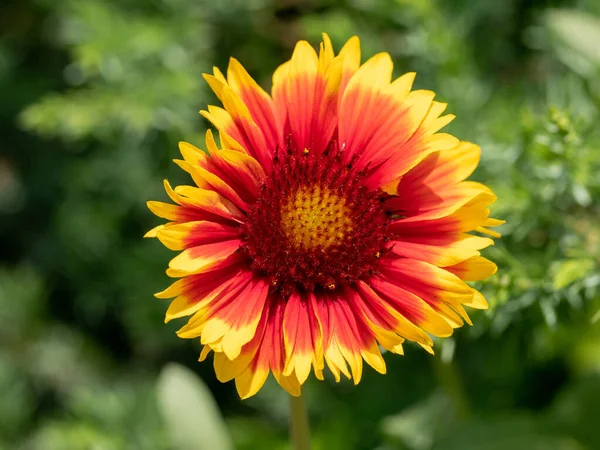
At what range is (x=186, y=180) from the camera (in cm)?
223

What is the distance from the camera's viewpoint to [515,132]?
1901 mm

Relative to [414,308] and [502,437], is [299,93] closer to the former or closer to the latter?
[414,308]

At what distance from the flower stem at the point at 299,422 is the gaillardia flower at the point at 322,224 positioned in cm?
19

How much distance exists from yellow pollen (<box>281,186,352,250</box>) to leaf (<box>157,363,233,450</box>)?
0.60 metres

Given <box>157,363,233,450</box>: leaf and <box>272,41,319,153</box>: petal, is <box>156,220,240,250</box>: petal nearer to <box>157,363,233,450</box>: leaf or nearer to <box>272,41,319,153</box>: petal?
<box>272,41,319,153</box>: petal

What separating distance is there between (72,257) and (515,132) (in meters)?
1.36

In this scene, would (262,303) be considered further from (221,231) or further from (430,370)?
(430,370)

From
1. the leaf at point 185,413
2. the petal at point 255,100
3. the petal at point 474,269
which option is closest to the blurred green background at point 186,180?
the leaf at point 185,413

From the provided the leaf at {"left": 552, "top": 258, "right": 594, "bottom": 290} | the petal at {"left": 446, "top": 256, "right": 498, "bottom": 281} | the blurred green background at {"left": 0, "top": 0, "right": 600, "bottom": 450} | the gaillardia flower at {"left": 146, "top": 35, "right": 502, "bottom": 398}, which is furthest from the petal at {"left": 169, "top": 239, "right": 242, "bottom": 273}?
the leaf at {"left": 552, "top": 258, "right": 594, "bottom": 290}

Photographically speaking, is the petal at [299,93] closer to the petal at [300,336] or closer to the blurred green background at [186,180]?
the petal at [300,336]

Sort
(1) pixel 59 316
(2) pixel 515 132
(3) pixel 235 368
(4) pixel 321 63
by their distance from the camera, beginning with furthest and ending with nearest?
1. (1) pixel 59 316
2. (2) pixel 515 132
3. (4) pixel 321 63
4. (3) pixel 235 368

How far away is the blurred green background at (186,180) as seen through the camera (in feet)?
5.65

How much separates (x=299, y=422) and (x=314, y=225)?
1.17 ft

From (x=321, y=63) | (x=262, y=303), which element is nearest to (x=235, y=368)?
(x=262, y=303)
